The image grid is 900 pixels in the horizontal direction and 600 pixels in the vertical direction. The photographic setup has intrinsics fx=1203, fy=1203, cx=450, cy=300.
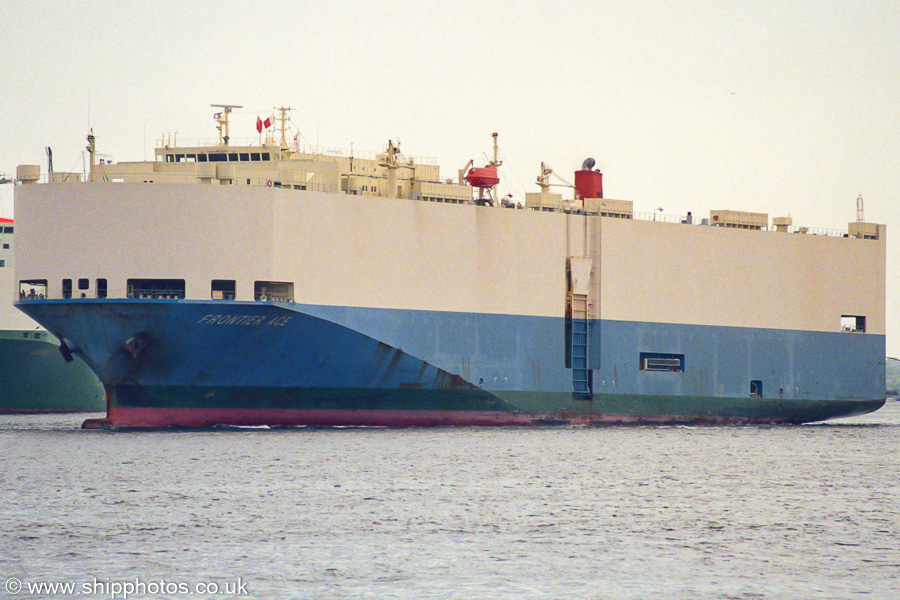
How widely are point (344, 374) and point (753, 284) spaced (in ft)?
60.5

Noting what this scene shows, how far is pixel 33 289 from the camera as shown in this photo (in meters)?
37.4

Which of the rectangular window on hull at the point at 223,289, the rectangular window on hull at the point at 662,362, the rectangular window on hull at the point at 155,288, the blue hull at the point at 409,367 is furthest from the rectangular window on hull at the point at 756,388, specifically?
the rectangular window on hull at the point at 155,288

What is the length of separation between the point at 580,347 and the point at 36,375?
27001 mm

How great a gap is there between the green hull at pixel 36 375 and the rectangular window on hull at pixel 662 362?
26588 millimetres

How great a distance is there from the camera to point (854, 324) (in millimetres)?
50125

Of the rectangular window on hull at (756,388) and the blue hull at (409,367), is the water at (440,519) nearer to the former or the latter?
the blue hull at (409,367)

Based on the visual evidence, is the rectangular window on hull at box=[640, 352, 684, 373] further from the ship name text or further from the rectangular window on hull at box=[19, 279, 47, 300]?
the rectangular window on hull at box=[19, 279, 47, 300]

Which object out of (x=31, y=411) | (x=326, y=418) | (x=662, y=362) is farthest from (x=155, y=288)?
(x=31, y=411)

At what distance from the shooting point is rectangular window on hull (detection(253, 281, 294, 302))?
35344mm

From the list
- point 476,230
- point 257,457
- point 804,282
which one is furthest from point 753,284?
point 257,457

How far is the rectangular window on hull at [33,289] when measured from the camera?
3603 cm

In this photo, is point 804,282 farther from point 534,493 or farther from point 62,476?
point 62,476

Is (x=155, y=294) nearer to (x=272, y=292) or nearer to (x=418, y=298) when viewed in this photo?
(x=272, y=292)

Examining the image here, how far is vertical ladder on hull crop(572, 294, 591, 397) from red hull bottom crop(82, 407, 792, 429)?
0.99 m
